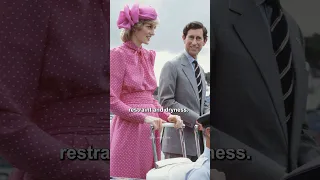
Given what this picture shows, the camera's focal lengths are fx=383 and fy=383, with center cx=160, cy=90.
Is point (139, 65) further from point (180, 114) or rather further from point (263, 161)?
Result: point (263, 161)

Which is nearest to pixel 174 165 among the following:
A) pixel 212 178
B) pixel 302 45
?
pixel 212 178

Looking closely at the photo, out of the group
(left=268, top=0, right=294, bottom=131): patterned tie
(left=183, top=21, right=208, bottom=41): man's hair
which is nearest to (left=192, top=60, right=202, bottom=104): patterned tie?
(left=183, top=21, right=208, bottom=41): man's hair

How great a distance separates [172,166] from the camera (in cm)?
164

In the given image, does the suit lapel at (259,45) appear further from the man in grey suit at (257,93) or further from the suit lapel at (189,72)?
the suit lapel at (189,72)

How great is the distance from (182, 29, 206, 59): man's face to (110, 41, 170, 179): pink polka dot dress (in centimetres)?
16

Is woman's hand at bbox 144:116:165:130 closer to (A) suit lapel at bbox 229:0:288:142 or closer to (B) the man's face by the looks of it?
(B) the man's face

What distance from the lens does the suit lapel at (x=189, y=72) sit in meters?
1.71

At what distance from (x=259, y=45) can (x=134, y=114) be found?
0.63 m

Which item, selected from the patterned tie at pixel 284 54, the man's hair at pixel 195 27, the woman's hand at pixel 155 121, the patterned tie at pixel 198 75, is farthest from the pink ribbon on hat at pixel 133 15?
the patterned tie at pixel 284 54

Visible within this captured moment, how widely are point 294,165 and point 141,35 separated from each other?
88cm

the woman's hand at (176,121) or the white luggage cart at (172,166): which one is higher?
the woman's hand at (176,121)

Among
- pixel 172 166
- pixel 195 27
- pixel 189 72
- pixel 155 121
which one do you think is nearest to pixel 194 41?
pixel 195 27

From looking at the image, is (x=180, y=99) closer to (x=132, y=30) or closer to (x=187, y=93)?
(x=187, y=93)

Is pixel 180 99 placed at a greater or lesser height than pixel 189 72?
lesser
